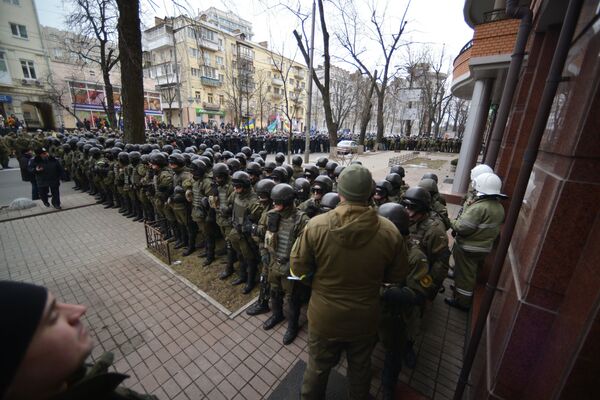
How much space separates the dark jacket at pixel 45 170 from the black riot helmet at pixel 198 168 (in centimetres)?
648

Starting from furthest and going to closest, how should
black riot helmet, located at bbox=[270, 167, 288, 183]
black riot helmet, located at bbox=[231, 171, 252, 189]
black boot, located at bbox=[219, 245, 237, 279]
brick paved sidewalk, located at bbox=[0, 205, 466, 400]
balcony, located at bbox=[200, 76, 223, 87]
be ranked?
1. balcony, located at bbox=[200, 76, 223, 87]
2. black riot helmet, located at bbox=[270, 167, 288, 183]
3. black boot, located at bbox=[219, 245, 237, 279]
4. black riot helmet, located at bbox=[231, 171, 252, 189]
5. brick paved sidewalk, located at bbox=[0, 205, 466, 400]

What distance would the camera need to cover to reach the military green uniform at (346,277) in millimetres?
2209

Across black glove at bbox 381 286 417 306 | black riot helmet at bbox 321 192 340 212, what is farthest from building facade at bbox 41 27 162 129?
black glove at bbox 381 286 417 306

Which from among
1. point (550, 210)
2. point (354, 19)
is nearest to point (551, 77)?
point (550, 210)

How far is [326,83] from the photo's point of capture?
16766mm

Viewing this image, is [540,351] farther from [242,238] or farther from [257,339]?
[242,238]

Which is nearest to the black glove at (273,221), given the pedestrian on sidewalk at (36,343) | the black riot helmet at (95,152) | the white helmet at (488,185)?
the pedestrian on sidewalk at (36,343)

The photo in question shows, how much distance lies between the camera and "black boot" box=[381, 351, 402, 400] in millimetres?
3000

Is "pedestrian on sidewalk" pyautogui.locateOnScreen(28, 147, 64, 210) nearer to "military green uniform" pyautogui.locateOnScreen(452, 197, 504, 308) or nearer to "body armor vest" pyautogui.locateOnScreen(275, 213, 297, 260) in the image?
"body armor vest" pyautogui.locateOnScreen(275, 213, 297, 260)

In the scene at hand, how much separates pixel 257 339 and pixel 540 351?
328 centimetres

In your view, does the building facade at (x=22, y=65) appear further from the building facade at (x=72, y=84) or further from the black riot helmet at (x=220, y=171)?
the black riot helmet at (x=220, y=171)

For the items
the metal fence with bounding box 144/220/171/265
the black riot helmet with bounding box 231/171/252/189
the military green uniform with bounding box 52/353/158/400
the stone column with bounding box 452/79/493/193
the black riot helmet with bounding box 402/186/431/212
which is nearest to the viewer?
the military green uniform with bounding box 52/353/158/400

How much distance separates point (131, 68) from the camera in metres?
10.3

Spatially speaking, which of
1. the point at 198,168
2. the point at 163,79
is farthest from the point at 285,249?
the point at 163,79
